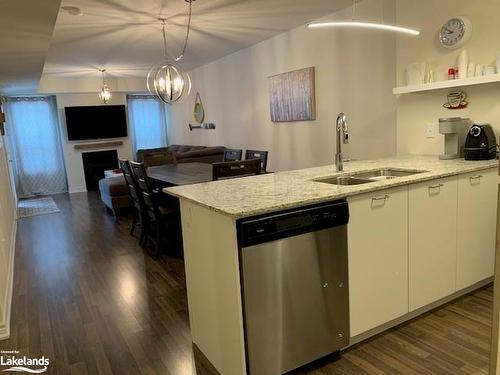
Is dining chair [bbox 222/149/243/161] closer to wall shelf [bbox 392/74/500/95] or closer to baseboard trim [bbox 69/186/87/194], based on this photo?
wall shelf [bbox 392/74/500/95]

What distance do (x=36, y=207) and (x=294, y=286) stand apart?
22.1 ft

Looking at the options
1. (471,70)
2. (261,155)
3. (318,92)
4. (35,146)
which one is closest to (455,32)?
(471,70)

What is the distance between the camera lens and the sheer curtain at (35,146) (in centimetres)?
811

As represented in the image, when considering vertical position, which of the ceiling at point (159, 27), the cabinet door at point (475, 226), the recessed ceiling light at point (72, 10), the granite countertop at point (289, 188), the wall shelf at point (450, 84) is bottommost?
the cabinet door at point (475, 226)

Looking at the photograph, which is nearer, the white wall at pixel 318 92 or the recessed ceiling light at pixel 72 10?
the recessed ceiling light at pixel 72 10

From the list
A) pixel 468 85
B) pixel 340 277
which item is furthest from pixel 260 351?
pixel 468 85

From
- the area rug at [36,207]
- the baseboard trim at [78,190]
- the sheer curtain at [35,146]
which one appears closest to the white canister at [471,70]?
the area rug at [36,207]

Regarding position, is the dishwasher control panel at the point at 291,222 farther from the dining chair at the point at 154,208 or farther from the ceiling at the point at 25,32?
the dining chair at the point at 154,208

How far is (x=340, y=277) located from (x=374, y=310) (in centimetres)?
37

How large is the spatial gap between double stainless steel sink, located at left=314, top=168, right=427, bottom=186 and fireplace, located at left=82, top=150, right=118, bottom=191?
24.9ft

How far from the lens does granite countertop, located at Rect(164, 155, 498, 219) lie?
174cm

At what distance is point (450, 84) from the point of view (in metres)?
2.79

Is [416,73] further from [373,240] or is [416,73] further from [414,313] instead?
[414,313]

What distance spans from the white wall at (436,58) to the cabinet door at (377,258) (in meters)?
1.31
